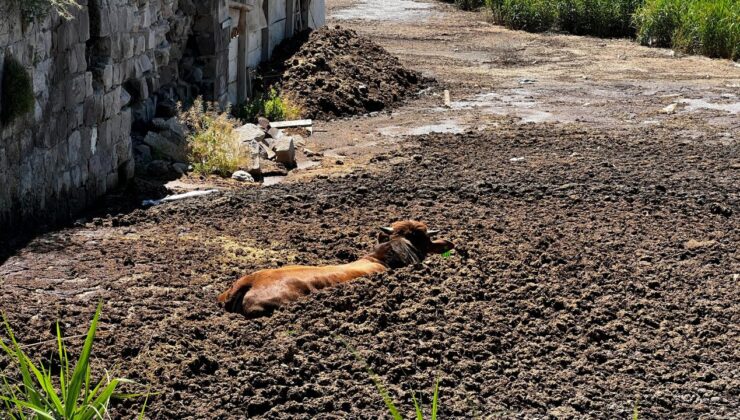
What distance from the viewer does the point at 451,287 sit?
8.33 metres

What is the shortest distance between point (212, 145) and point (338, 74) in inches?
229

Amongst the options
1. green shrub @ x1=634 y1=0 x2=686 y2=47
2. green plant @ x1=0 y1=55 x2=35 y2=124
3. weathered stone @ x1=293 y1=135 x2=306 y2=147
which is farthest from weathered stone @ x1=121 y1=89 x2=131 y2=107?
green shrub @ x1=634 y1=0 x2=686 y2=47

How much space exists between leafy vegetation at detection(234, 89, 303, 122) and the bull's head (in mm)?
7715

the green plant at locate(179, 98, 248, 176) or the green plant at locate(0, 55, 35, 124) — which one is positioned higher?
the green plant at locate(0, 55, 35, 124)

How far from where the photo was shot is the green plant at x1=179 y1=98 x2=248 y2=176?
1331 centimetres

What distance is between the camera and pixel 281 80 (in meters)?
18.5

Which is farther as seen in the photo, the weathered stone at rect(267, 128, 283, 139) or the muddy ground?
the weathered stone at rect(267, 128, 283, 139)

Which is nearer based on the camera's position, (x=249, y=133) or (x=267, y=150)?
(x=267, y=150)

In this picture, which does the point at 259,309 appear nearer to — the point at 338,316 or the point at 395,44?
the point at 338,316

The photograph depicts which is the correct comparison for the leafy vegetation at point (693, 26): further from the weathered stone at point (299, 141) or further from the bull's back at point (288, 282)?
the bull's back at point (288, 282)

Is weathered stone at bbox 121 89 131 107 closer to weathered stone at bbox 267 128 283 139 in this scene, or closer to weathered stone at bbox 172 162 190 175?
weathered stone at bbox 172 162 190 175

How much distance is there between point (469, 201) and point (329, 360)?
4.81 m

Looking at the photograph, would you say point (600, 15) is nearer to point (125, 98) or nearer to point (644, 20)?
point (644, 20)

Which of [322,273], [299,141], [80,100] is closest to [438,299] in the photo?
[322,273]
